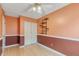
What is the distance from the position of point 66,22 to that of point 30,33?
10.1 feet

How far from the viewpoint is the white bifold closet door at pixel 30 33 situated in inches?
240

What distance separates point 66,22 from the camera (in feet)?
13.3

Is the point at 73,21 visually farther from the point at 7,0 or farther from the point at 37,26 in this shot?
the point at 37,26

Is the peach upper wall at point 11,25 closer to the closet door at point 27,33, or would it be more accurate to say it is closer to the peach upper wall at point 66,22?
the closet door at point 27,33

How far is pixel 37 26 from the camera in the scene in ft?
23.4

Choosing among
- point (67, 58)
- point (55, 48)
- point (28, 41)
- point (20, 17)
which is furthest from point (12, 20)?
point (67, 58)

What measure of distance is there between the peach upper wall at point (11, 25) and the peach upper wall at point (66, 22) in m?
2.15

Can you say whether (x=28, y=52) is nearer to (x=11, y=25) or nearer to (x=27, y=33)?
(x=27, y=33)

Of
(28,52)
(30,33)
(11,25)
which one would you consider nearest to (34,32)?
(30,33)

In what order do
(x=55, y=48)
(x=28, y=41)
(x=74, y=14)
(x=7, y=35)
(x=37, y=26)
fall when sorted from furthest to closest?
(x=37, y=26) < (x=28, y=41) < (x=7, y=35) < (x=55, y=48) < (x=74, y=14)

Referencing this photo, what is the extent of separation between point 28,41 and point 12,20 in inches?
66.2

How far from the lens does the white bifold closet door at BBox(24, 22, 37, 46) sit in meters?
6.10

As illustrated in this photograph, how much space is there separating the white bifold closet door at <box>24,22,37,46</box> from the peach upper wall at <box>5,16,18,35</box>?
2.01 ft

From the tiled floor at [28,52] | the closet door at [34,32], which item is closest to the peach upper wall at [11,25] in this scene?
the closet door at [34,32]
